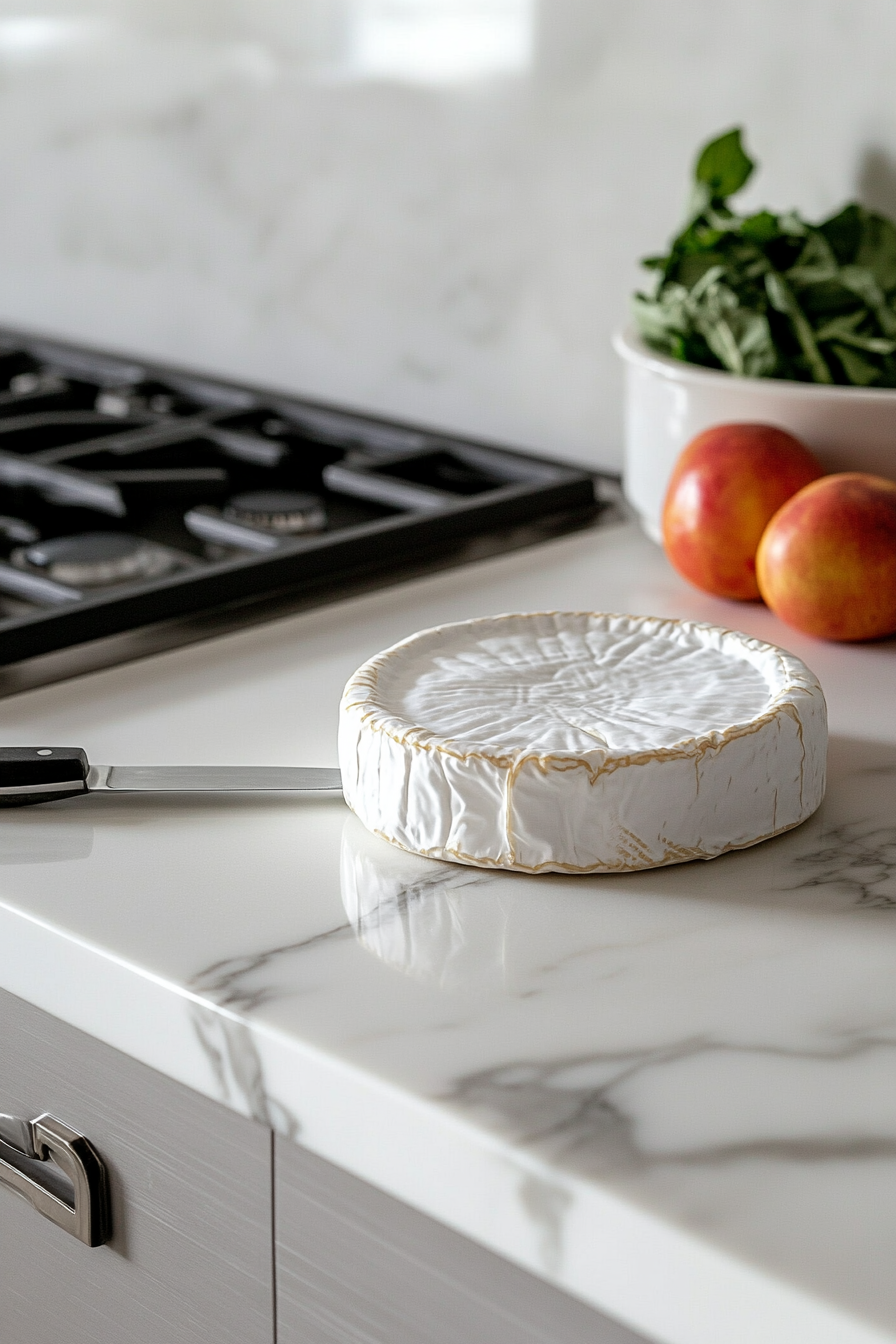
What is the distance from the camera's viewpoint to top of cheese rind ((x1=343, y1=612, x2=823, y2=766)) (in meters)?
0.58

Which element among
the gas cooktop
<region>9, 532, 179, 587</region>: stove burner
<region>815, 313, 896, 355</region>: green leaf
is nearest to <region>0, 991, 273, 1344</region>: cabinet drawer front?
the gas cooktop

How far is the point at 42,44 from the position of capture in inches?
65.6

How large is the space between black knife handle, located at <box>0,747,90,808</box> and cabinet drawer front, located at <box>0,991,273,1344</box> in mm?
86

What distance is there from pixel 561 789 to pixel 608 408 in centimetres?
71

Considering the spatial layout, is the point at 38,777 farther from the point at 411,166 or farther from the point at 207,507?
the point at 411,166

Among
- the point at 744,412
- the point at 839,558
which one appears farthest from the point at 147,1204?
the point at 744,412

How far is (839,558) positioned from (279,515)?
1.38ft

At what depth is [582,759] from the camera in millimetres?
550

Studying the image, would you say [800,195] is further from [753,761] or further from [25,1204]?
[25,1204]

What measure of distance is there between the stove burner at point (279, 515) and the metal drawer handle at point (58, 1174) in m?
0.50

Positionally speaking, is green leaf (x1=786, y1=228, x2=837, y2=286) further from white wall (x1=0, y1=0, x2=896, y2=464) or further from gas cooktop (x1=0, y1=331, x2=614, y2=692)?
gas cooktop (x1=0, y1=331, x2=614, y2=692)

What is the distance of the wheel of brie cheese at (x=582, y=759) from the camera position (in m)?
0.55

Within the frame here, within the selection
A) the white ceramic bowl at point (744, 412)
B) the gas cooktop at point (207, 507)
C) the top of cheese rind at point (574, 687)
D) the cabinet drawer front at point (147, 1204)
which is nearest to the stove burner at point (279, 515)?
the gas cooktop at point (207, 507)

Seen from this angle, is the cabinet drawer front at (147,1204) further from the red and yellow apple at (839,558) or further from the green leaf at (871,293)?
the green leaf at (871,293)
